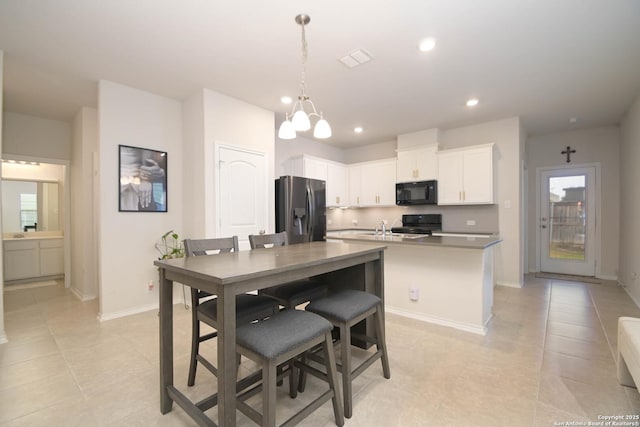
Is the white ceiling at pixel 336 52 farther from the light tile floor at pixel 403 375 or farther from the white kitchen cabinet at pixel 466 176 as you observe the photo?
the light tile floor at pixel 403 375

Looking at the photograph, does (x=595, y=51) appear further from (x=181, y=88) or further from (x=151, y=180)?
(x=151, y=180)

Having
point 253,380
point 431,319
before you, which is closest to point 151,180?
point 253,380

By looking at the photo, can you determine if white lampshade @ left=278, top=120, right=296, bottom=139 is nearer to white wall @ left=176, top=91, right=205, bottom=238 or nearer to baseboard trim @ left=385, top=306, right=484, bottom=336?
white wall @ left=176, top=91, right=205, bottom=238

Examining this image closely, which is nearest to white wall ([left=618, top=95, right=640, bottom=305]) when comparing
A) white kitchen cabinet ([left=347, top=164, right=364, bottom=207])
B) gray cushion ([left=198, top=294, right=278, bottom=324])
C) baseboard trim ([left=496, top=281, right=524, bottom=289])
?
baseboard trim ([left=496, top=281, right=524, bottom=289])

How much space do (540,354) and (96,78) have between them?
4976 mm

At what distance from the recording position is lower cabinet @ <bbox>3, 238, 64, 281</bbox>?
15.4 feet

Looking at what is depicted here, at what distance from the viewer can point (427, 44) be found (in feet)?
8.07

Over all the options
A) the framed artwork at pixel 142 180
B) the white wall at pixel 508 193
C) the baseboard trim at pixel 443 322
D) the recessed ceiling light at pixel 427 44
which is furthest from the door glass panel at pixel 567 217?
the framed artwork at pixel 142 180

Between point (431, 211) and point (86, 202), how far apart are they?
217 inches

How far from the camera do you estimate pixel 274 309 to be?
1.92 m

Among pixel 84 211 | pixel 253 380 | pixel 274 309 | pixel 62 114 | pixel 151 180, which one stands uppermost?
pixel 62 114

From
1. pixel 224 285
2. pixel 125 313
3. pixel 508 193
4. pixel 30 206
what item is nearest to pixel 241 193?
pixel 125 313

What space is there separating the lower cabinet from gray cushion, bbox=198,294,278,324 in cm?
517

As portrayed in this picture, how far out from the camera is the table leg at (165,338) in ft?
5.31
